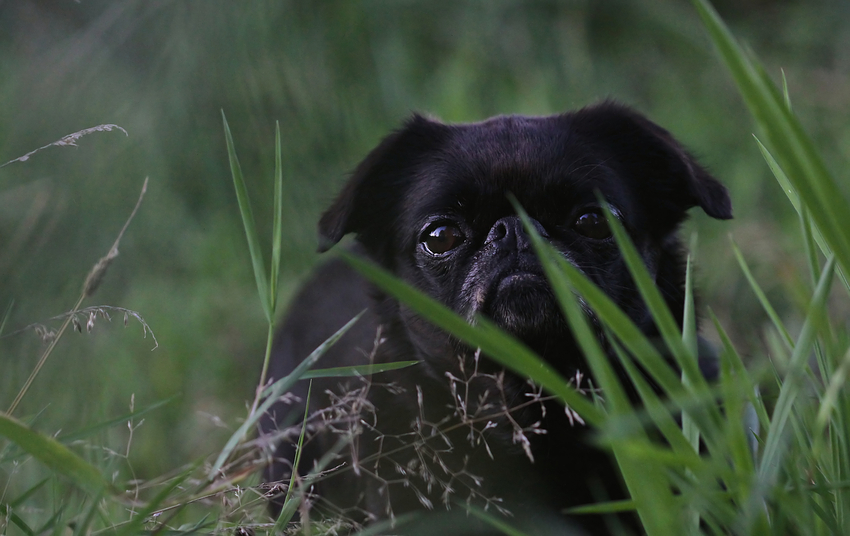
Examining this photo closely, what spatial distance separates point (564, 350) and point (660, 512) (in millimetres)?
883

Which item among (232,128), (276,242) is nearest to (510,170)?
(276,242)

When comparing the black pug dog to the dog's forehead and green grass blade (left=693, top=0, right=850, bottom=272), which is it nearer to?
the dog's forehead

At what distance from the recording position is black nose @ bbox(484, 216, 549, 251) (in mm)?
1773

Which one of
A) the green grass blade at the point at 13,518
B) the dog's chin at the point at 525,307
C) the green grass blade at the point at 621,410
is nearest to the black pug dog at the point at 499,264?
the dog's chin at the point at 525,307

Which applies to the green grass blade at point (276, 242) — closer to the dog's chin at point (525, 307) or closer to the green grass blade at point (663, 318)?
the dog's chin at point (525, 307)

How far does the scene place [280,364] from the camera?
10.2ft

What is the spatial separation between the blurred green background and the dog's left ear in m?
0.51

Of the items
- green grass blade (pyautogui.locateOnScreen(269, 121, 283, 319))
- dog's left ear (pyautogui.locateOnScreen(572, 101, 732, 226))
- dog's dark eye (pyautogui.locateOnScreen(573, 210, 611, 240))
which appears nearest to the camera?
green grass blade (pyautogui.locateOnScreen(269, 121, 283, 319))

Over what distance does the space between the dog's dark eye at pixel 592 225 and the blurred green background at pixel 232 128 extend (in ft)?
2.86

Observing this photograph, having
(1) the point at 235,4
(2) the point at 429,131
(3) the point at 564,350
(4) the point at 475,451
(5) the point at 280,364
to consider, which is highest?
(1) the point at 235,4

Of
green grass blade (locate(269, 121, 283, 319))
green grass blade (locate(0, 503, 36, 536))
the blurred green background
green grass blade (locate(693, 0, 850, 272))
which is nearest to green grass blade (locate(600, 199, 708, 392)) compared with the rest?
green grass blade (locate(693, 0, 850, 272))

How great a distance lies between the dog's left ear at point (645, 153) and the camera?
205 centimetres

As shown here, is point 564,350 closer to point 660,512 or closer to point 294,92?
point 660,512

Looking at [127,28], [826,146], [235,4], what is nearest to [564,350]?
[235,4]
